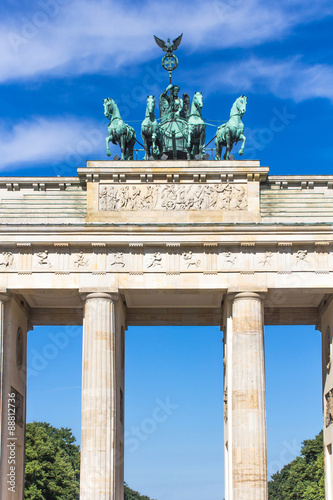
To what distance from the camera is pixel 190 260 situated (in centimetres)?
4128

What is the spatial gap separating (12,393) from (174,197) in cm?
1108

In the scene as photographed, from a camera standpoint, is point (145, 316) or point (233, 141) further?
point (145, 316)

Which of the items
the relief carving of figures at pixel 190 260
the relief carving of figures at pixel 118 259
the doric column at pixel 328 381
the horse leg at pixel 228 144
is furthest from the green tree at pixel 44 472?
the horse leg at pixel 228 144

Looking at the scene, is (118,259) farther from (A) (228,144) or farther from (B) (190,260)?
(A) (228,144)

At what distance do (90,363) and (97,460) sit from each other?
3.98 meters

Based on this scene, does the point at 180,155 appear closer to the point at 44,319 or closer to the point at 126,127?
the point at 126,127

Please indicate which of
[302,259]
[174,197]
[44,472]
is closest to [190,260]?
[174,197]

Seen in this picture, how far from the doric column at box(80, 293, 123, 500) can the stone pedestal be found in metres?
3.41

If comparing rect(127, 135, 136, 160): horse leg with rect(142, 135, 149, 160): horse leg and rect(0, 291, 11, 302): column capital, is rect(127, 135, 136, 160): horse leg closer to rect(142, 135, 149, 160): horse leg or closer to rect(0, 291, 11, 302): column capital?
rect(142, 135, 149, 160): horse leg

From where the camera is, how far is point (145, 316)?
155 ft

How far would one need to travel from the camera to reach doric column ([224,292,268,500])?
38969 mm

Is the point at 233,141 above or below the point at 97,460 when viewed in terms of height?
above

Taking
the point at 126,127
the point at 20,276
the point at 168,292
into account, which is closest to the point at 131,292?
the point at 168,292

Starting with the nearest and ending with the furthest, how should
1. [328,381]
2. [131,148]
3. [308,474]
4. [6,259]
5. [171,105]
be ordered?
[6,259] → [328,381] → [131,148] → [171,105] → [308,474]
